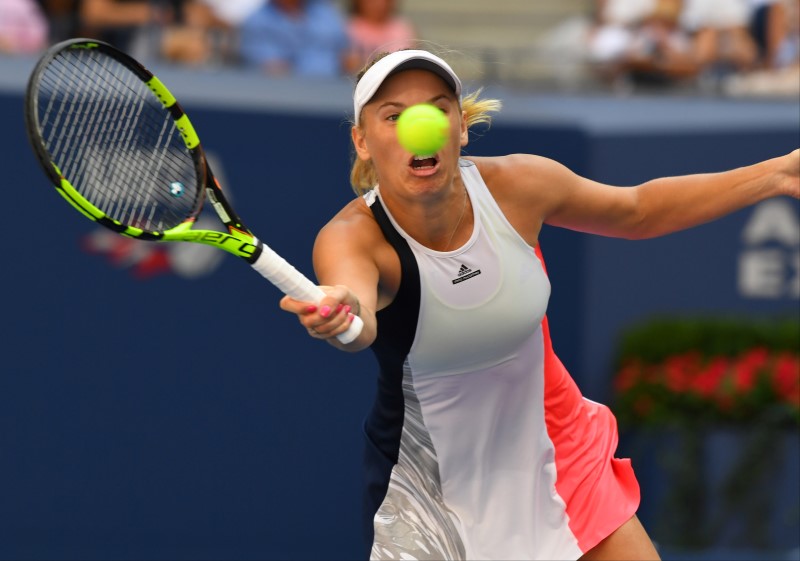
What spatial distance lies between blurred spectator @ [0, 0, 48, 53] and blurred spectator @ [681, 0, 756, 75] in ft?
11.6

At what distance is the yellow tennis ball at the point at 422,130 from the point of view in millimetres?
3221

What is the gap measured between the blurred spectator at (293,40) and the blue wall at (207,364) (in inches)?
13.3

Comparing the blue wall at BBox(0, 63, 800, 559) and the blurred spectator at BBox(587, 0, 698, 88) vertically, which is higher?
the blurred spectator at BBox(587, 0, 698, 88)

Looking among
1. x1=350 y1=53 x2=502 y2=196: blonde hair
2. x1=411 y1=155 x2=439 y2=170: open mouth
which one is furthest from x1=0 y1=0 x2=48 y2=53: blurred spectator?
x1=411 y1=155 x2=439 y2=170: open mouth

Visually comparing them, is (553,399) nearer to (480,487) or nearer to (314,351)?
(480,487)

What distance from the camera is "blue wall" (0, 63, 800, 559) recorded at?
22.9 ft

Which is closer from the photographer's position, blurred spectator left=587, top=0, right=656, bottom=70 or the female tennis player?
the female tennis player

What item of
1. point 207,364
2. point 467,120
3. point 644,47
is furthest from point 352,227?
point 644,47

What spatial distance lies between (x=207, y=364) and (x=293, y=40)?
5.60 feet

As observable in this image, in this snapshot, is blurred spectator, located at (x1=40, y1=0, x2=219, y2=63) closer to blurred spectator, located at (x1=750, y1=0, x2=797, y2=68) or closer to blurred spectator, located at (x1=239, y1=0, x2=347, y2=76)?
blurred spectator, located at (x1=239, y1=0, x2=347, y2=76)

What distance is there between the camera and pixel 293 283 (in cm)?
336

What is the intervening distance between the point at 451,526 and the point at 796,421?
12.9 ft

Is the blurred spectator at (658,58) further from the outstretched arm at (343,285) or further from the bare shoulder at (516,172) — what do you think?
the outstretched arm at (343,285)

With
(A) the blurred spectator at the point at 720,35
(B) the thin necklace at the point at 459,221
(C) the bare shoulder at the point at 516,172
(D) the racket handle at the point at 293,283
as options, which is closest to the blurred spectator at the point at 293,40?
(A) the blurred spectator at the point at 720,35
